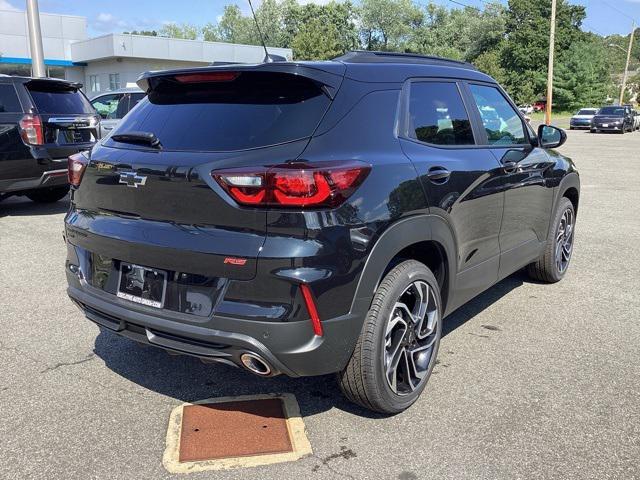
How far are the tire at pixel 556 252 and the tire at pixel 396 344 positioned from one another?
219 cm

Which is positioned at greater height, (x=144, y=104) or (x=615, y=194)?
(x=144, y=104)

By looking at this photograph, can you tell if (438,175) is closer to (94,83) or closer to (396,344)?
(396,344)

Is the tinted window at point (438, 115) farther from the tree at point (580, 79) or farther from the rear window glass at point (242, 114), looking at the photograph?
the tree at point (580, 79)

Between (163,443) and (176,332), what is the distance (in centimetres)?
60

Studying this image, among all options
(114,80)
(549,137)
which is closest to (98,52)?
(114,80)

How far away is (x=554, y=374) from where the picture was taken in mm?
3629

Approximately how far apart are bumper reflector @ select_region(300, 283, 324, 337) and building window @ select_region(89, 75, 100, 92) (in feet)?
140

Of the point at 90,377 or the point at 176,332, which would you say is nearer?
the point at 176,332

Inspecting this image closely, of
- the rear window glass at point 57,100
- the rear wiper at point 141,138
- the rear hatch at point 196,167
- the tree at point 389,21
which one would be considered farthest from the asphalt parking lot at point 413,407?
the tree at point 389,21

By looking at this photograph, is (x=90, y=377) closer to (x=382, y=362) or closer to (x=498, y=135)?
(x=382, y=362)

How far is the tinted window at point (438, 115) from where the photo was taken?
10.9ft

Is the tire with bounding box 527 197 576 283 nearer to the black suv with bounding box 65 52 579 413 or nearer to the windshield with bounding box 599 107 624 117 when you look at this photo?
the black suv with bounding box 65 52 579 413

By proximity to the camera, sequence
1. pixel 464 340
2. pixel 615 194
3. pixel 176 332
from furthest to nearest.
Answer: pixel 615 194
pixel 464 340
pixel 176 332

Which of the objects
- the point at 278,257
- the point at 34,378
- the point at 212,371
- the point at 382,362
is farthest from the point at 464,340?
the point at 34,378
